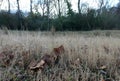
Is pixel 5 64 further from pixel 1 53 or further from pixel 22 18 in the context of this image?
pixel 22 18

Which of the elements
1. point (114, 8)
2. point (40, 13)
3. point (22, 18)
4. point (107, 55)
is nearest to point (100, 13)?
point (114, 8)

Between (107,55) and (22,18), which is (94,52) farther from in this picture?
(22,18)

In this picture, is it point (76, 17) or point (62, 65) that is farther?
point (76, 17)

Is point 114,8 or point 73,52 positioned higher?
point 114,8

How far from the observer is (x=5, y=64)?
3646 millimetres

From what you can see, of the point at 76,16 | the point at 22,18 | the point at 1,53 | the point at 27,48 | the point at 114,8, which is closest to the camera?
the point at 1,53

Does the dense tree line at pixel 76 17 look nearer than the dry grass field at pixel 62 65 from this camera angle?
No

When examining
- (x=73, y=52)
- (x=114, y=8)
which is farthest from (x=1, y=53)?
(x=114, y=8)

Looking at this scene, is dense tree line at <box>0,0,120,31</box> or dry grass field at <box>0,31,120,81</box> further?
dense tree line at <box>0,0,120,31</box>

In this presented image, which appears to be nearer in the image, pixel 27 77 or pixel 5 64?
pixel 27 77

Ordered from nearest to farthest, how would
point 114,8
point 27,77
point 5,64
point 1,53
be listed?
point 27,77 → point 5,64 → point 1,53 → point 114,8

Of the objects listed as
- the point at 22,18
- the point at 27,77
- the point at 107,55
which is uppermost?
the point at 22,18

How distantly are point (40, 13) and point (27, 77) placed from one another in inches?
1232

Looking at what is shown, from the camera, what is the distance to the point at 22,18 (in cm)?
2961
